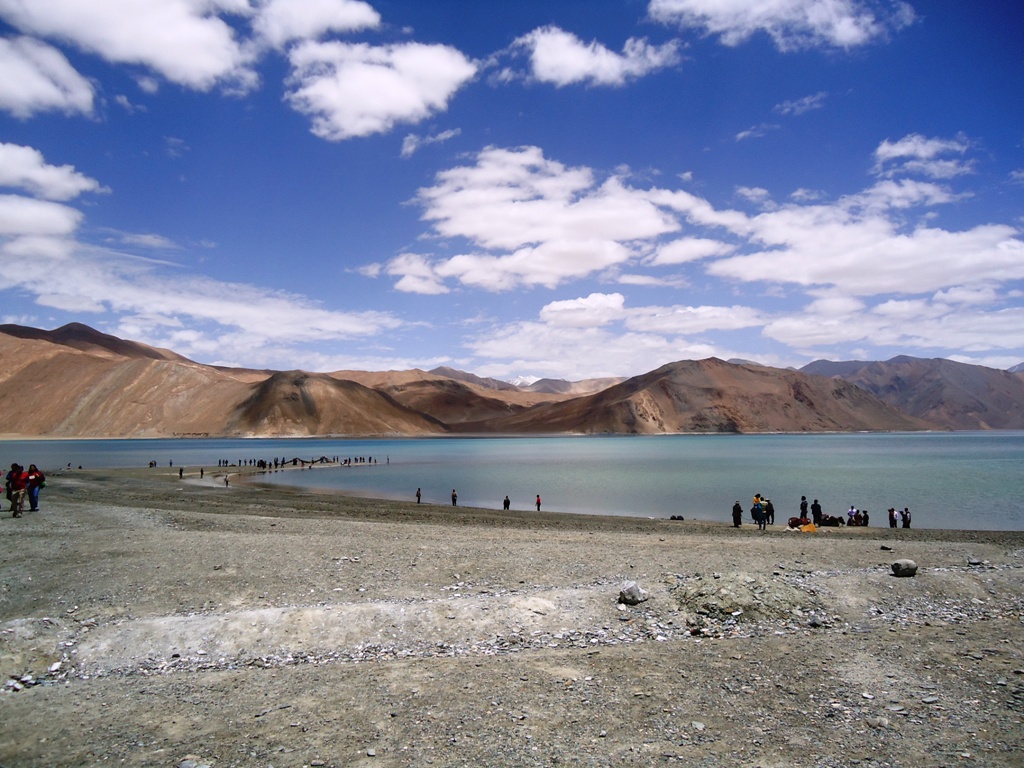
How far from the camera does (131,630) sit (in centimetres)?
1077

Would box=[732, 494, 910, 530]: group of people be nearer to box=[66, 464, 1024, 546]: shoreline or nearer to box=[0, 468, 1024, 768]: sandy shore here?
box=[66, 464, 1024, 546]: shoreline

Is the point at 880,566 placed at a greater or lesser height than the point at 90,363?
lesser

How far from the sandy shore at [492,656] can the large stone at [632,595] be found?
0.49 ft

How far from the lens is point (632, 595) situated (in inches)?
482

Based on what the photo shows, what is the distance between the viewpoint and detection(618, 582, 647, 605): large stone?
12211mm

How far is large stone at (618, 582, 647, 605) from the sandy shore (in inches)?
5.9

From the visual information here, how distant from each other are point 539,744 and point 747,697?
2.95 m

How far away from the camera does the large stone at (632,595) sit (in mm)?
12211

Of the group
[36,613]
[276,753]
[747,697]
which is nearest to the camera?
[276,753]

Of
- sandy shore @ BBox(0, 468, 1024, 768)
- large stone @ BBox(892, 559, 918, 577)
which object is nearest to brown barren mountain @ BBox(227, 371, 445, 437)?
sandy shore @ BBox(0, 468, 1024, 768)

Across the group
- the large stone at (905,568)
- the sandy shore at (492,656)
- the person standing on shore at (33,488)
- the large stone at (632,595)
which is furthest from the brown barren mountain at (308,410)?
the large stone at (905,568)

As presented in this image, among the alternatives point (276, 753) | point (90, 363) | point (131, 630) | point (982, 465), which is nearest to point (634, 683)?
point (276, 753)

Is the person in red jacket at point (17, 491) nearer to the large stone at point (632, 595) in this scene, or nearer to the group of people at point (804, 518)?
the large stone at point (632, 595)

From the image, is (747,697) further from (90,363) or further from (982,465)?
(90,363)
